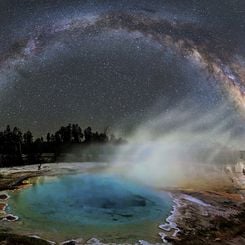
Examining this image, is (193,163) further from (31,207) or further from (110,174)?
(31,207)

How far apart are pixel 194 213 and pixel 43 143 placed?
19647mm

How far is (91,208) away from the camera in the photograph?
37594 mm

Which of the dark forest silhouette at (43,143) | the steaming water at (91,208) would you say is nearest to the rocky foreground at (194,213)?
the steaming water at (91,208)

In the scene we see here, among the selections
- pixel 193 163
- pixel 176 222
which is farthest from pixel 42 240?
pixel 193 163

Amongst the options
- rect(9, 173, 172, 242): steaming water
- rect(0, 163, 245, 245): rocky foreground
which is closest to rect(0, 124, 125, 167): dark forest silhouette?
rect(0, 163, 245, 245): rocky foreground

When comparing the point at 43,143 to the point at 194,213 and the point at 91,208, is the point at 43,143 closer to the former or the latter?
the point at 91,208

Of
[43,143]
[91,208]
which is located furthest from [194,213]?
[43,143]

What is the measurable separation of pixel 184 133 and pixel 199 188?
27.6 ft

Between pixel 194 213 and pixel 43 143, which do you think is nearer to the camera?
pixel 194 213

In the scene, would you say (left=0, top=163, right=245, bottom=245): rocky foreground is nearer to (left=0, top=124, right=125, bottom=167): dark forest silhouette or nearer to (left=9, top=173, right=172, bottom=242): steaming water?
(left=9, top=173, right=172, bottom=242): steaming water

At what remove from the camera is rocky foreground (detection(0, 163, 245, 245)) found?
109ft

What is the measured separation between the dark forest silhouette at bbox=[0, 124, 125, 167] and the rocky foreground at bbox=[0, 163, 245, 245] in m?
1.88

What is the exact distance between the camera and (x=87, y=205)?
3812cm

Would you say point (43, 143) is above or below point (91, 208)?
above
